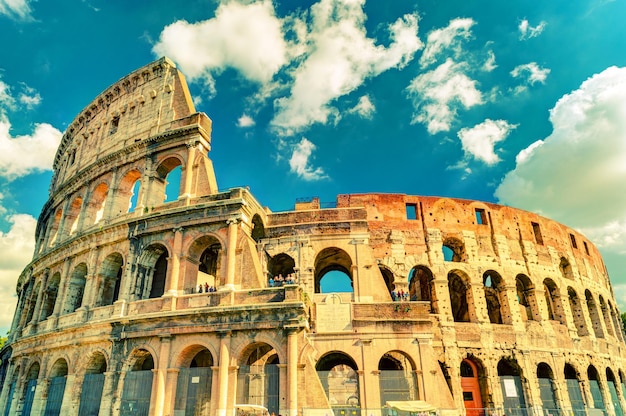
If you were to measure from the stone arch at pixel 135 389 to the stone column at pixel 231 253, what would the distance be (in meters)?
4.22

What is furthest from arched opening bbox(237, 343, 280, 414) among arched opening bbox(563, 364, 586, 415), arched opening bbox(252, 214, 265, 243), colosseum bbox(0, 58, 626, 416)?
arched opening bbox(563, 364, 586, 415)

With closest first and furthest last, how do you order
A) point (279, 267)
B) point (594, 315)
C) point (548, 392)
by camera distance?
point (548, 392) < point (279, 267) < point (594, 315)

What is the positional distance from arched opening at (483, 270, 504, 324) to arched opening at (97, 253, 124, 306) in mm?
19151

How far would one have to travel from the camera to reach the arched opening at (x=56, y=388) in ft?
61.2

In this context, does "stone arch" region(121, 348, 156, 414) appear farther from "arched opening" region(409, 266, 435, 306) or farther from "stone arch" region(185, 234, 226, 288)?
"arched opening" region(409, 266, 435, 306)

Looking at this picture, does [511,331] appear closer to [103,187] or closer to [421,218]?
[421,218]

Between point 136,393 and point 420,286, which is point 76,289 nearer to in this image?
point 136,393

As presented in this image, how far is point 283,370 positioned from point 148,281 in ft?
26.0

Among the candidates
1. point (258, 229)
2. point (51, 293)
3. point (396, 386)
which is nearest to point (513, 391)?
point (396, 386)

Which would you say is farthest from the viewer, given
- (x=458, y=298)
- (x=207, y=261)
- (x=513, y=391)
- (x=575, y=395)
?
(x=458, y=298)

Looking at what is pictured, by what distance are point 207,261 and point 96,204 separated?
7.23 m

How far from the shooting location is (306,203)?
22.6 meters

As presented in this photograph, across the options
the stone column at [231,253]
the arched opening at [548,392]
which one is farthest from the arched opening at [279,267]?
the arched opening at [548,392]

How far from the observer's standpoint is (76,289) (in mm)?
21391
